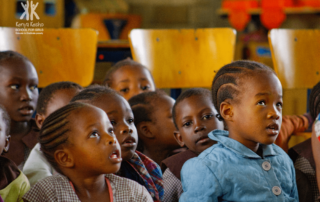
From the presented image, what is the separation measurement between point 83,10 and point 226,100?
564 centimetres

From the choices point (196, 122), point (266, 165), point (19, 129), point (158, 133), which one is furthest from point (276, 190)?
point (19, 129)

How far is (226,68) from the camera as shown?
4.82 feet

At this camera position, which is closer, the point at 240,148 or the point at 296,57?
the point at 240,148

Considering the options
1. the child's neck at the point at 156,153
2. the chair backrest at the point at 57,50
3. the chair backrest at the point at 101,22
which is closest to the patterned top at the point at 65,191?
the child's neck at the point at 156,153

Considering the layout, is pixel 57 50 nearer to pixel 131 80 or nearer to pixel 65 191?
pixel 131 80

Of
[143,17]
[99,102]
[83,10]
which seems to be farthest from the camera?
[143,17]

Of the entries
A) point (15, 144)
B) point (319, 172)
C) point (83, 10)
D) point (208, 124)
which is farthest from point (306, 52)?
point (83, 10)

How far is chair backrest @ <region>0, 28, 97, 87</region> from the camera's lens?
2373 mm

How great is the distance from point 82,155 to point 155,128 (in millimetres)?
689

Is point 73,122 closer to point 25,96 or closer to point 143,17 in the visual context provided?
point 25,96

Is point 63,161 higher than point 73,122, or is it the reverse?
point 73,122

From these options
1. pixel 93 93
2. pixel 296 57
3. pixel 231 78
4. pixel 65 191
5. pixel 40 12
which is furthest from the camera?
pixel 40 12

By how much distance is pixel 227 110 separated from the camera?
1.42m

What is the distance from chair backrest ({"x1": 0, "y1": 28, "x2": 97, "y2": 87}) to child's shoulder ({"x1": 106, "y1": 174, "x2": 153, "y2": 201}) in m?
1.23
